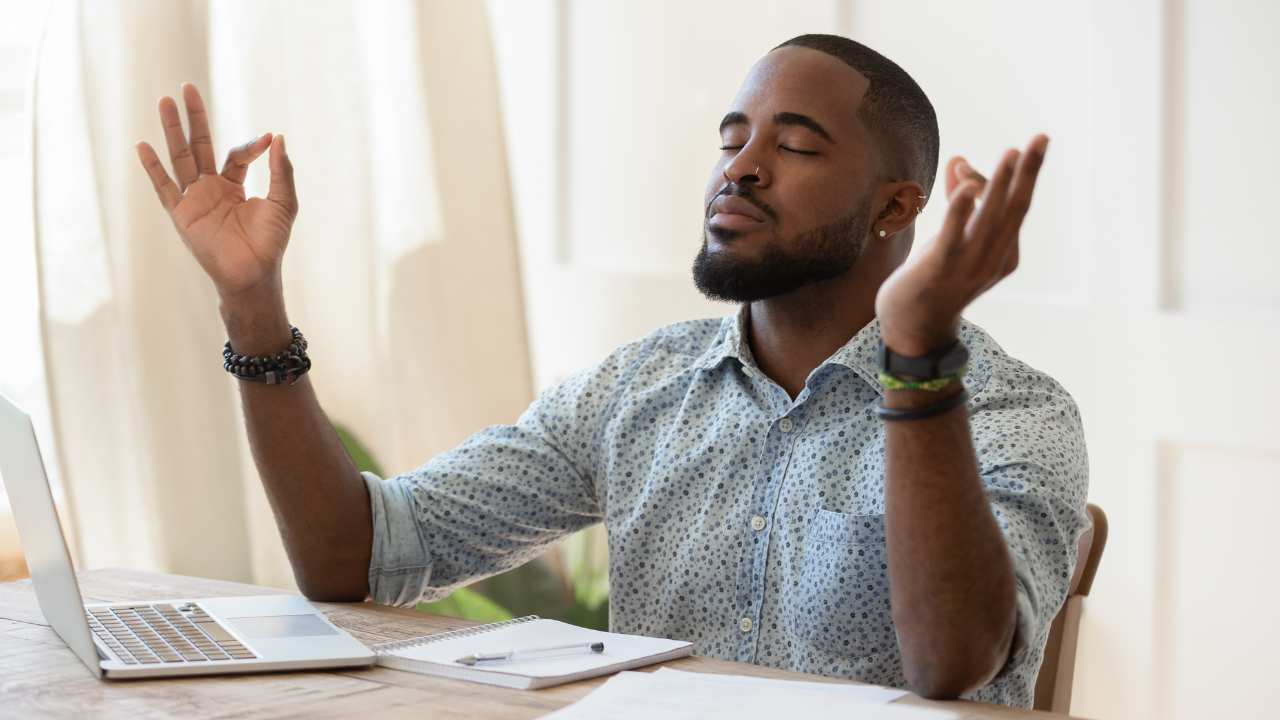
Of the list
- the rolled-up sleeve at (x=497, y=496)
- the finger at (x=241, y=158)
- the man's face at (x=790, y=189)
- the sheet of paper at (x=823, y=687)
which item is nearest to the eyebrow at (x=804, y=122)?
the man's face at (x=790, y=189)

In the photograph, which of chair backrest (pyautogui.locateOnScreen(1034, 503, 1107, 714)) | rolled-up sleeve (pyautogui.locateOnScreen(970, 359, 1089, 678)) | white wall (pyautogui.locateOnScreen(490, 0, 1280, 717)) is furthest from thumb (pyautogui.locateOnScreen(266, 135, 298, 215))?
white wall (pyautogui.locateOnScreen(490, 0, 1280, 717))

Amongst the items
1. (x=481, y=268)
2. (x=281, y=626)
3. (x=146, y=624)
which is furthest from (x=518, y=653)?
(x=481, y=268)

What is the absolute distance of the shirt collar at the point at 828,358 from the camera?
1.42 meters

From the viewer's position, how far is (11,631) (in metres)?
1.22

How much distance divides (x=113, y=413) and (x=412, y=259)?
65 cm

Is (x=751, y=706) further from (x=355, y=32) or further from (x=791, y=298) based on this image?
(x=355, y=32)

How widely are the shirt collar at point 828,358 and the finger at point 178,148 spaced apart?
602mm

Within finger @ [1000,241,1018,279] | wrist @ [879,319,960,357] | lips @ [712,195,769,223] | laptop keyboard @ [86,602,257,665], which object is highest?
lips @ [712,195,769,223]

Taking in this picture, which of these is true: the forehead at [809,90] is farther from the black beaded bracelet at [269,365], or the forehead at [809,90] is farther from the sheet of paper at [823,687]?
the sheet of paper at [823,687]

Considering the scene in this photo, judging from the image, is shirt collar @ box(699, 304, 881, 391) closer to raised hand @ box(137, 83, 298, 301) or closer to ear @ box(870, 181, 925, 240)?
ear @ box(870, 181, 925, 240)

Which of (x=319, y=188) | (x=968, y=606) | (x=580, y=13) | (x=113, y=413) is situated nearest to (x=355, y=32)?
(x=319, y=188)

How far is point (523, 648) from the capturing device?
1141 millimetres

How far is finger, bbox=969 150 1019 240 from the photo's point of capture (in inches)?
39.5

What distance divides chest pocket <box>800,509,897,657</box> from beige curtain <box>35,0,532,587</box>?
4.05ft
